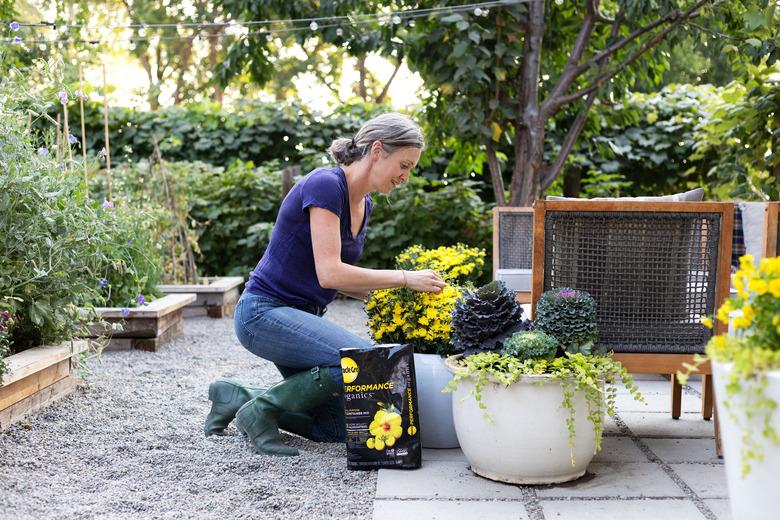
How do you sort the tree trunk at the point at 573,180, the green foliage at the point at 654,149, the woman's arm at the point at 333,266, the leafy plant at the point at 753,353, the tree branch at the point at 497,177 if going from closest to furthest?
1. the leafy plant at the point at 753,353
2. the woman's arm at the point at 333,266
3. the tree branch at the point at 497,177
4. the tree trunk at the point at 573,180
5. the green foliage at the point at 654,149

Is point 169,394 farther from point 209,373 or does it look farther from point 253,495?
point 253,495

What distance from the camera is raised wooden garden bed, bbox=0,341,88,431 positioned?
2707mm

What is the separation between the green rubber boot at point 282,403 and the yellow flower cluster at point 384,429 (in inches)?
8.0

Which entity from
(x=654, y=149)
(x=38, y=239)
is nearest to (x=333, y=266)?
(x=38, y=239)

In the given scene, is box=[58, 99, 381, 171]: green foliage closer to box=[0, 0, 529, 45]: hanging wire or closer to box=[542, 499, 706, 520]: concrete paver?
box=[0, 0, 529, 45]: hanging wire

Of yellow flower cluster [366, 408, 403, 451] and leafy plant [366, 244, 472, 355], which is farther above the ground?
leafy plant [366, 244, 472, 355]

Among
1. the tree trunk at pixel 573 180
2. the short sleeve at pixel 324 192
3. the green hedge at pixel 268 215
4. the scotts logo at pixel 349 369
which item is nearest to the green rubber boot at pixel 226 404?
the scotts logo at pixel 349 369

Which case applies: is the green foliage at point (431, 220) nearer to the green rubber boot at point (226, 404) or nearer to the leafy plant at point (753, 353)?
the green rubber boot at point (226, 404)

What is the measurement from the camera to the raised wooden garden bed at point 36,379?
271 centimetres

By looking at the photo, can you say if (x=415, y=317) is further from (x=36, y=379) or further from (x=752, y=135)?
(x=752, y=135)

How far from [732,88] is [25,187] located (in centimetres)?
541

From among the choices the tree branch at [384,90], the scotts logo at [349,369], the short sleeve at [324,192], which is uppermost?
the tree branch at [384,90]

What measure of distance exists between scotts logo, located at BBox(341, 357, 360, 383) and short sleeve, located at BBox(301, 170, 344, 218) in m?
0.45

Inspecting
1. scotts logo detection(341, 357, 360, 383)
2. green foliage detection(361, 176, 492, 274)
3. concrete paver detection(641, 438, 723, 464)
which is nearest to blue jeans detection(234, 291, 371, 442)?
scotts logo detection(341, 357, 360, 383)
